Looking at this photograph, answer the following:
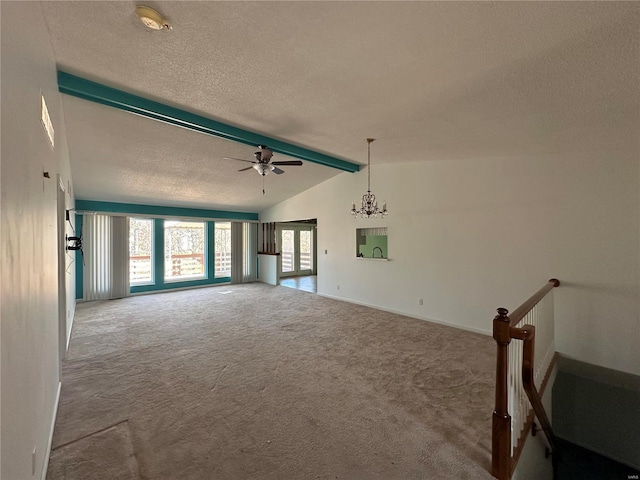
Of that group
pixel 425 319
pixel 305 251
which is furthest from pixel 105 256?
pixel 425 319

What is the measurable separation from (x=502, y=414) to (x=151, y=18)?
3285 millimetres

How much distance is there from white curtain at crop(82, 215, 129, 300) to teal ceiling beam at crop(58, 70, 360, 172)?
4859mm

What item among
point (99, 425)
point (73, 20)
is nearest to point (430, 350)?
point (99, 425)

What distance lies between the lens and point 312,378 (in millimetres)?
3006

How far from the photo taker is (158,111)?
3.03 meters

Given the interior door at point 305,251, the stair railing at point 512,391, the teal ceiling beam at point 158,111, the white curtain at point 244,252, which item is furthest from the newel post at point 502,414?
the interior door at point 305,251

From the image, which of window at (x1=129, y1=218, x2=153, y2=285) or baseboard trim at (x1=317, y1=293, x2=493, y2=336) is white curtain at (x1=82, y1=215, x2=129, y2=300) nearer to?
window at (x1=129, y1=218, x2=153, y2=285)

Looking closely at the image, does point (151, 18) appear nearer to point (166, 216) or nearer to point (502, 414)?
point (502, 414)

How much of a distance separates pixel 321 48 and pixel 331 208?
194 inches

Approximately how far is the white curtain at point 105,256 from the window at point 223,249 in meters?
2.35

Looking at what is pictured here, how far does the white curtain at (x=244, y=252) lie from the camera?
8.86 m

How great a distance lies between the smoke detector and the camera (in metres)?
1.67

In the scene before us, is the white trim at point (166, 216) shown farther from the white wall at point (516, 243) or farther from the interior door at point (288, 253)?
the white wall at point (516, 243)

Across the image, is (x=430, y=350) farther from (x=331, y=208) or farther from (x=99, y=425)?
(x=331, y=208)
